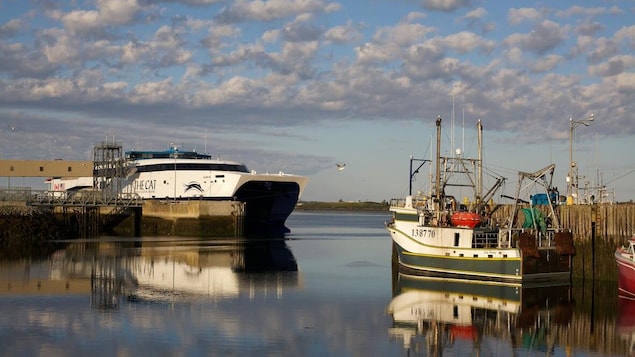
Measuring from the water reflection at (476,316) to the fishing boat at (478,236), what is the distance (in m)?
0.91

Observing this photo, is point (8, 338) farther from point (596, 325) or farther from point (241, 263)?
point (241, 263)

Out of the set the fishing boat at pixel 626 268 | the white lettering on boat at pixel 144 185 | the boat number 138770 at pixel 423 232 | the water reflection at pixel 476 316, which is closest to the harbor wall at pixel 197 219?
the white lettering on boat at pixel 144 185

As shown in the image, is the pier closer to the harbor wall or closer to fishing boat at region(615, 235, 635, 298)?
the harbor wall

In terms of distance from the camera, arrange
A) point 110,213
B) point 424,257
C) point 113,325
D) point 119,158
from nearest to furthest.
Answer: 1. point 113,325
2. point 424,257
3. point 110,213
4. point 119,158

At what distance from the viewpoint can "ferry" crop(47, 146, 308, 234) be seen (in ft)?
267

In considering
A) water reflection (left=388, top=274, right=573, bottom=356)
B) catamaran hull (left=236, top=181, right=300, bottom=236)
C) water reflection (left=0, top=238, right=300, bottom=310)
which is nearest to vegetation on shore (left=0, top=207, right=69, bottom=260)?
water reflection (left=0, top=238, right=300, bottom=310)

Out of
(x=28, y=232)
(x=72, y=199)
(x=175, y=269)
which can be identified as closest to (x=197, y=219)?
(x=72, y=199)

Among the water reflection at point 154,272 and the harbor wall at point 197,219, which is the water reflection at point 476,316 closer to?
the water reflection at point 154,272

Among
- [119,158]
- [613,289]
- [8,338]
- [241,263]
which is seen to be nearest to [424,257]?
[613,289]

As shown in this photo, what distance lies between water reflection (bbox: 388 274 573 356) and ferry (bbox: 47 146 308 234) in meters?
40.8

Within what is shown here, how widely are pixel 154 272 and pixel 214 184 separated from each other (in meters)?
37.4

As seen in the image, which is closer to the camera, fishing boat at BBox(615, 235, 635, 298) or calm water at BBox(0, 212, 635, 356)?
calm water at BBox(0, 212, 635, 356)

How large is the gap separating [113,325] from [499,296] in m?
18.5

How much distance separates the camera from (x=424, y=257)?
43.9 meters
